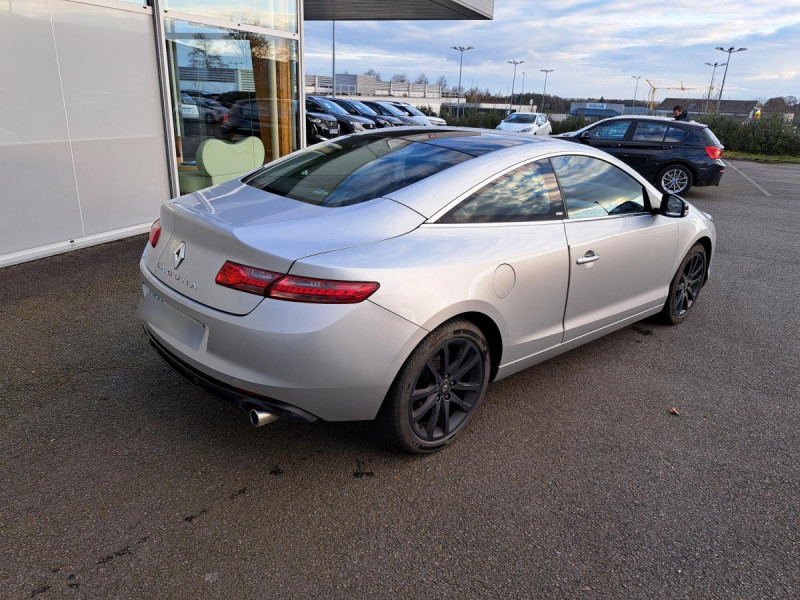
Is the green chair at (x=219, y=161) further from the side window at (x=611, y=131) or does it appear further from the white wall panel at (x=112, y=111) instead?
the side window at (x=611, y=131)

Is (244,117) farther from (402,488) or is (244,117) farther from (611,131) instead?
(611,131)

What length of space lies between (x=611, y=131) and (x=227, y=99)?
8253mm

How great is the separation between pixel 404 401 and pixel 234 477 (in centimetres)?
87

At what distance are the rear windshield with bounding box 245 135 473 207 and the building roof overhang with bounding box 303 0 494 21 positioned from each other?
11.6 meters

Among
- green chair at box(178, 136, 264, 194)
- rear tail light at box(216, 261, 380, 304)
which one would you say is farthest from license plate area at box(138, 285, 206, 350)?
green chair at box(178, 136, 264, 194)

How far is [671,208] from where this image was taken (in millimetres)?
4137

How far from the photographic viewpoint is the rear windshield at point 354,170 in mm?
3016

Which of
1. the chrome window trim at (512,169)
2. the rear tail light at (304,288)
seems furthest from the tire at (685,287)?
the rear tail light at (304,288)

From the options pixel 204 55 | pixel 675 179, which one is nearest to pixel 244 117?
pixel 204 55

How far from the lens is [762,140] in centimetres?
2623

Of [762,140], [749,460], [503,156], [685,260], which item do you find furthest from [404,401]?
[762,140]

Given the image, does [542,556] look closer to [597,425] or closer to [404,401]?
[404,401]

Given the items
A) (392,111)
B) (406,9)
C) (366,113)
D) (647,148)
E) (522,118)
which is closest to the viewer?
(647,148)

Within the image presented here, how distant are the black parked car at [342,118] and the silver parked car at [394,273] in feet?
40.4
